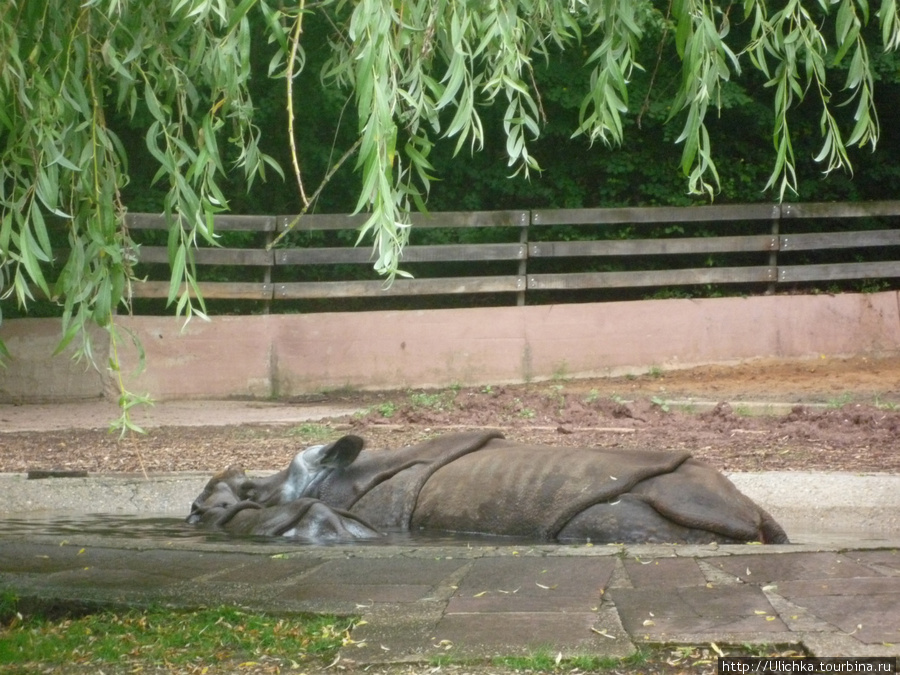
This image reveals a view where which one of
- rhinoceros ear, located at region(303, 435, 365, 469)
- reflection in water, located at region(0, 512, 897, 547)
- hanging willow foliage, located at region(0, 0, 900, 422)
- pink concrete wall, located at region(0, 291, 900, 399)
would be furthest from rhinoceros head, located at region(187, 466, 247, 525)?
pink concrete wall, located at region(0, 291, 900, 399)

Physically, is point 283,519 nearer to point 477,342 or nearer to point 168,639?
point 168,639

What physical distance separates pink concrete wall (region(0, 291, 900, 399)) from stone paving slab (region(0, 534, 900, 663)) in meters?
5.90

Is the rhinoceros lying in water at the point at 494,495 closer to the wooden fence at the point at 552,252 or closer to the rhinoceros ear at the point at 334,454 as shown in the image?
the rhinoceros ear at the point at 334,454

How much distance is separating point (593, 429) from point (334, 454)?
8.56 ft

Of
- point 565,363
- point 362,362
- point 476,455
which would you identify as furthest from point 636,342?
point 476,455

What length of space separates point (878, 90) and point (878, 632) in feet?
40.4

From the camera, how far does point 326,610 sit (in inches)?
151

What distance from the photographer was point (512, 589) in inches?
162

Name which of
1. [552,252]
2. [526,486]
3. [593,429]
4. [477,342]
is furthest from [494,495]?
[552,252]

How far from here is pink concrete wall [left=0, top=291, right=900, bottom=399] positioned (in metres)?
11.1

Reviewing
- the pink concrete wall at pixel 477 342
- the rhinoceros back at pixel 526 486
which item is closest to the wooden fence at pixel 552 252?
the pink concrete wall at pixel 477 342

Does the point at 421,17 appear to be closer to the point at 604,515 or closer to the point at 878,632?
the point at 878,632

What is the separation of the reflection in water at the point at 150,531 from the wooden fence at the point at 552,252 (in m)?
4.71

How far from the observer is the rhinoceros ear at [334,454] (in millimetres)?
6305
